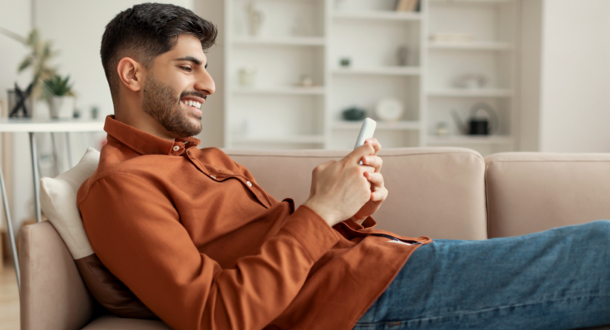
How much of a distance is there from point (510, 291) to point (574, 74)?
3.53 m

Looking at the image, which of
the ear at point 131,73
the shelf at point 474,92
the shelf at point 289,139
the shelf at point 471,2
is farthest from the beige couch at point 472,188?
the shelf at point 471,2

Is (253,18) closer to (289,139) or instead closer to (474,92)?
(289,139)

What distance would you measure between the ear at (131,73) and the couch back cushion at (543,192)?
1061mm

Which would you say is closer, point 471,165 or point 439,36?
point 471,165

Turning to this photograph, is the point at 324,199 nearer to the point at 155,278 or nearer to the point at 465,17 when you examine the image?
the point at 155,278

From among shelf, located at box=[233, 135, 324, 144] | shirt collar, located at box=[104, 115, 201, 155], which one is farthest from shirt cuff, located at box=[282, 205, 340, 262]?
shelf, located at box=[233, 135, 324, 144]

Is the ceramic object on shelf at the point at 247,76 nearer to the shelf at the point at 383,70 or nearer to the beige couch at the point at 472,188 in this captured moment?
the shelf at the point at 383,70

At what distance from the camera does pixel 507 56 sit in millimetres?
4094

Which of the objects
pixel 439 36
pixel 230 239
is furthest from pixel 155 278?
pixel 439 36

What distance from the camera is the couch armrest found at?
2.81 ft

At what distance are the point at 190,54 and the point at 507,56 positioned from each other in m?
3.62

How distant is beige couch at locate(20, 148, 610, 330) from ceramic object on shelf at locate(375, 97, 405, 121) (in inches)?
97.7

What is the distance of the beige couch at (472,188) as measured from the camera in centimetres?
143

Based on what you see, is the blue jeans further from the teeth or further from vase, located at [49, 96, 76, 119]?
vase, located at [49, 96, 76, 119]
